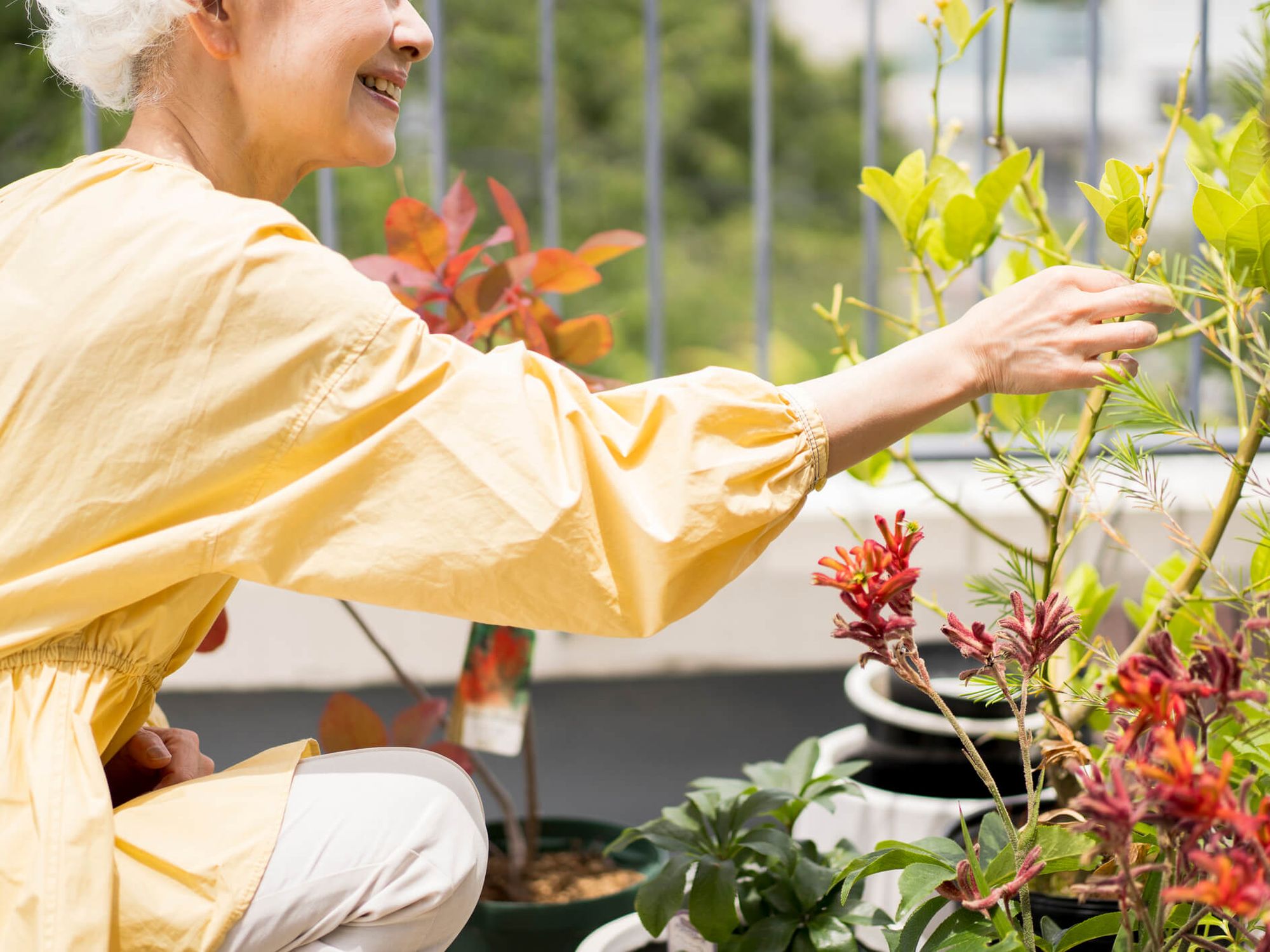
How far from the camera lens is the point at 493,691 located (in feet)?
4.93

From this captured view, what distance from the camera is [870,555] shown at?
0.86 meters

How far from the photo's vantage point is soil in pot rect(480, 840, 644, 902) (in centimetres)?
152

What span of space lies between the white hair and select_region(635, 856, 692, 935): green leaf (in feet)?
2.73

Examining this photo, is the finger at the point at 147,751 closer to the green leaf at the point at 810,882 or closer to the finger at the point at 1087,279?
the green leaf at the point at 810,882

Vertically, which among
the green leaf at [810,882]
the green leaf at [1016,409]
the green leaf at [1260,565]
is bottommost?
the green leaf at [810,882]

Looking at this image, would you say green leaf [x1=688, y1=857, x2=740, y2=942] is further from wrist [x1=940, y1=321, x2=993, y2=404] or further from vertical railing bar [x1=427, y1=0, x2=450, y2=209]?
vertical railing bar [x1=427, y1=0, x2=450, y2=209]

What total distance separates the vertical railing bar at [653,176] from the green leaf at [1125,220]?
58.4 inches

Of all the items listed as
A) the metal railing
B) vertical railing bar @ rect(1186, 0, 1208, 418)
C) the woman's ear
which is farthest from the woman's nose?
vertical railing bar @ rect(1186, 0, 1208, 418)

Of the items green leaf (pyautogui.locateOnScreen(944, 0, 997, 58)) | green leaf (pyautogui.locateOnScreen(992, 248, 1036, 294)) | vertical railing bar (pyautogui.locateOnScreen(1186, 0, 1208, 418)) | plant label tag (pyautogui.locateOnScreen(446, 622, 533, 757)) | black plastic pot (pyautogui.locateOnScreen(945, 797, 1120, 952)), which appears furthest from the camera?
vertical railing bar (pyautogui.locateOnScreen(1186, 0, 1208, 418))

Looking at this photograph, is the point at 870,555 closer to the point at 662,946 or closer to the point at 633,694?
the point at 662,946

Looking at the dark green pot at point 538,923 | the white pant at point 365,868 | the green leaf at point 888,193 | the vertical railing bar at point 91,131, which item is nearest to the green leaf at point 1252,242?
the green leaf at point 888,193

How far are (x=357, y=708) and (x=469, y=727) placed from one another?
0.45 ft

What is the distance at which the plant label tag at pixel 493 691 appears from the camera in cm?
149

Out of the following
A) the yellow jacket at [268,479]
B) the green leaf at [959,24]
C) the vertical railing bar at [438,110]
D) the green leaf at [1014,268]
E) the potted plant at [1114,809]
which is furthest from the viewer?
the vertical railing bar at [438,110]
